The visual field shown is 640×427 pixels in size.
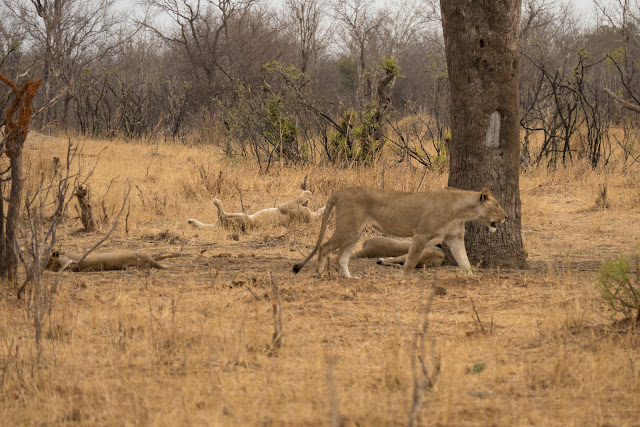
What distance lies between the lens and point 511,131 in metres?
7.12

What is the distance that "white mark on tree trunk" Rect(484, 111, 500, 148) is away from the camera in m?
7.08

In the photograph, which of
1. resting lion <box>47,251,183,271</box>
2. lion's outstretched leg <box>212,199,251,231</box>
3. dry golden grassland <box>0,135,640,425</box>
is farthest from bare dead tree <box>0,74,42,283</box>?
lion's outstretched leg <box>212,199,251,231</box>

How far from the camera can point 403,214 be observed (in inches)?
267

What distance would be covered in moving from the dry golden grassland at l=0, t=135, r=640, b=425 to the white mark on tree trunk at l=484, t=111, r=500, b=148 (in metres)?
1.14

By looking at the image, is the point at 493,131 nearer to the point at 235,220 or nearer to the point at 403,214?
the point at 403,214

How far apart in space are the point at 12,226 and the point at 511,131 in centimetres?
426

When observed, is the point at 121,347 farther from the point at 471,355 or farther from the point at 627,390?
the point at 627,390

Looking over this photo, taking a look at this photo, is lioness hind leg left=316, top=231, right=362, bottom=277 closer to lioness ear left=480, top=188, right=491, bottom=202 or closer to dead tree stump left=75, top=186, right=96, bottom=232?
lioness ear left=480, top=188, right=491, bottom=202

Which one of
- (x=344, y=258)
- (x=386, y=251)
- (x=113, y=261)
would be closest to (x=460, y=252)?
(x=344, y=258)

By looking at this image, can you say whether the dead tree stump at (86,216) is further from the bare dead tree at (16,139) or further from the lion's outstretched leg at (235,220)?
the bare dead tree at (16,139)

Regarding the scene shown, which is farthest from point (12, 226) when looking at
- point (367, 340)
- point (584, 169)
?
point (584, 169)

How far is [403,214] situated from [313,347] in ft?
8.10

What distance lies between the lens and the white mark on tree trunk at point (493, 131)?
23.2ft

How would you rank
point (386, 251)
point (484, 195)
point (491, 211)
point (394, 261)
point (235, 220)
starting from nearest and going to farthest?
point (484, 195) < point (491, 211) < point (394, 261) < point (386, 251) < point (235, 220)
